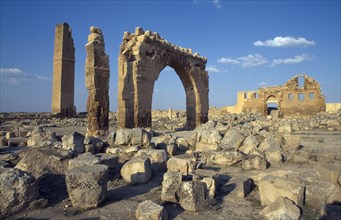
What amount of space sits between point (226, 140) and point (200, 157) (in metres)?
1.29

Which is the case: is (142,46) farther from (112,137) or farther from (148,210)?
(148,210)

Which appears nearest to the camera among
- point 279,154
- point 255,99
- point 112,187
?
point 112,187

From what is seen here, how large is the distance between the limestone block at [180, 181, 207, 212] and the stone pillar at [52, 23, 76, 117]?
22001 mm

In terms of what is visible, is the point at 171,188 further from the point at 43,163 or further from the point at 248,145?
the point at 248,145

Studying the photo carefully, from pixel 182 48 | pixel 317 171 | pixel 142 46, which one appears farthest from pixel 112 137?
pixel 182 48

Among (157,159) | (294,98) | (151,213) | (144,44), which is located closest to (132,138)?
(157,159)

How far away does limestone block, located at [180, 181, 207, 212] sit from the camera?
350 cm

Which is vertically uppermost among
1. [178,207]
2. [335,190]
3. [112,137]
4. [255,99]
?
[255,99]

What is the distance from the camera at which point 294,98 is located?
32250 millimetres

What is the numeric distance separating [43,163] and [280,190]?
3.97 meters

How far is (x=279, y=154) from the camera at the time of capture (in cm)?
662

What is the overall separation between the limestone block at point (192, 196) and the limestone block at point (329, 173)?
224 cm

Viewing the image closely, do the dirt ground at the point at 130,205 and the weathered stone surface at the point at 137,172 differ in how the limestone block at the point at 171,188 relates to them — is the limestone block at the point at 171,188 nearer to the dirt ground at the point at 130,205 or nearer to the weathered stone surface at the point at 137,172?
the dirt ground at the point at 130,205

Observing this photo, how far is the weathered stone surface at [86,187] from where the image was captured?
3516mm
